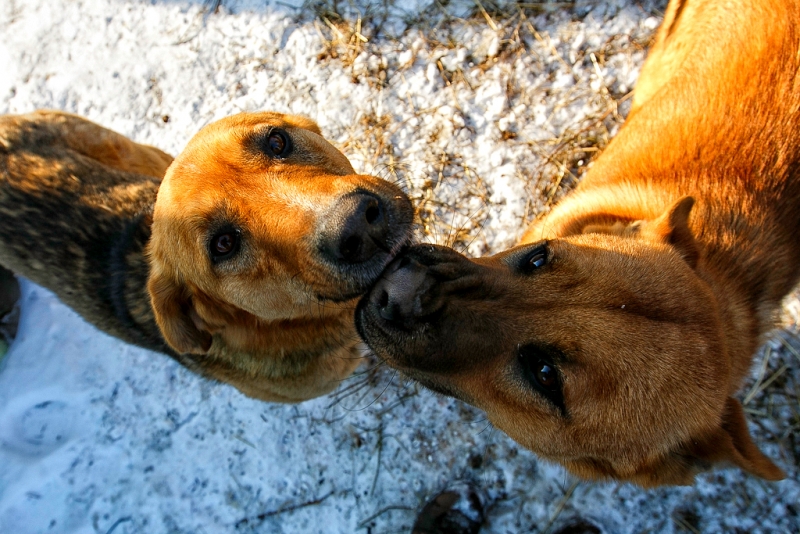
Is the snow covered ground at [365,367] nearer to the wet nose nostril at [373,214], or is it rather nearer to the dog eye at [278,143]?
the dog eye at [278,143]

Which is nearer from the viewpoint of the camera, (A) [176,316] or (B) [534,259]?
(B) [534,259]

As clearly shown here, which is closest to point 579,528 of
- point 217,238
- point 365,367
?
point 365,367

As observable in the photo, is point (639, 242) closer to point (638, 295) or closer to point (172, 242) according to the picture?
point (638, 295)

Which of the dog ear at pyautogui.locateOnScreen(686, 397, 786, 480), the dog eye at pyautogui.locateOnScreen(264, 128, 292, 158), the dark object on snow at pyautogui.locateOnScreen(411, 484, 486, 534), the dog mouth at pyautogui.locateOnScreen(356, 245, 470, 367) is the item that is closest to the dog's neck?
the dog ear at pyautogui.locateOnScreen(686, 397, 786, 480)

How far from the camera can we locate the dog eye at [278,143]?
2896 mm

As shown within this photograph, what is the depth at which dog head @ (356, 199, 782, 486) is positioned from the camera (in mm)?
2178

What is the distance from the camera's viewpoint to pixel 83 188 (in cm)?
373

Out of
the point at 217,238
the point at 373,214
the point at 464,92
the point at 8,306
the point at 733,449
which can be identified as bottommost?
the point at 8,306

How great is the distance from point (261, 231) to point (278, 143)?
2.32 ft

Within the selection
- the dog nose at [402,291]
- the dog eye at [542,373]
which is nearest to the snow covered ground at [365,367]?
the dog eye at [542,373]

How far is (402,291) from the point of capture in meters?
2.28

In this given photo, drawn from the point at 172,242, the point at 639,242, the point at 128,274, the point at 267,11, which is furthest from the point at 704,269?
the point at 267,11

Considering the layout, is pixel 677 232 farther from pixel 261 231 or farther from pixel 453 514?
pixel 453 514

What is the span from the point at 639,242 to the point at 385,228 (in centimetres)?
150
